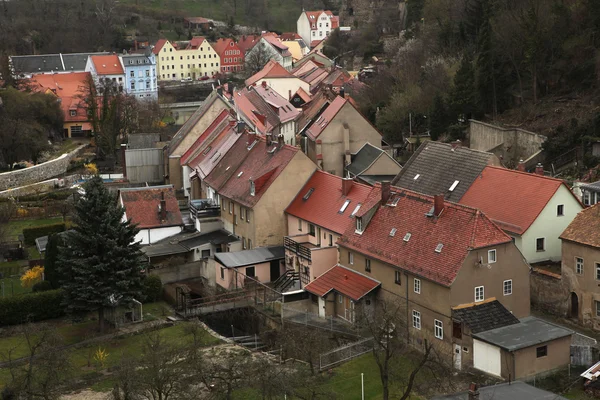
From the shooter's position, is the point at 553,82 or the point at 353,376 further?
the point at 553,82

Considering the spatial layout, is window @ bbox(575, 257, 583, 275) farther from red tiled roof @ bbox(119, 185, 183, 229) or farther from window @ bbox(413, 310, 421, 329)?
red tiled roof @ bbox(119, 185, 183, 229)

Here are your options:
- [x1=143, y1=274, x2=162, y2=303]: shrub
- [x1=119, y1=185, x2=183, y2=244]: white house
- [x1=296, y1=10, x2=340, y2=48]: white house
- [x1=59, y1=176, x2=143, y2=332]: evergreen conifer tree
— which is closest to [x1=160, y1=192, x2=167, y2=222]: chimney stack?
[x1=119, y1=185, x2=183, y2=244]: white house

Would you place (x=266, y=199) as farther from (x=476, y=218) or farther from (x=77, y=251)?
(x=476, y=218)

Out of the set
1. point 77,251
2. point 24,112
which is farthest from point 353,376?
point 24,112

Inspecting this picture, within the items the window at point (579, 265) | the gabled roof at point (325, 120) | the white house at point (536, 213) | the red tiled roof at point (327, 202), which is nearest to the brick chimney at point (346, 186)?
the red tiled roof at point (327, 202)

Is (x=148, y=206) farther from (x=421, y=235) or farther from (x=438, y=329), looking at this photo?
(x=438, y=329)

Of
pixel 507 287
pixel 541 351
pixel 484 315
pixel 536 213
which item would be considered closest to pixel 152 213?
pixel 536 213
